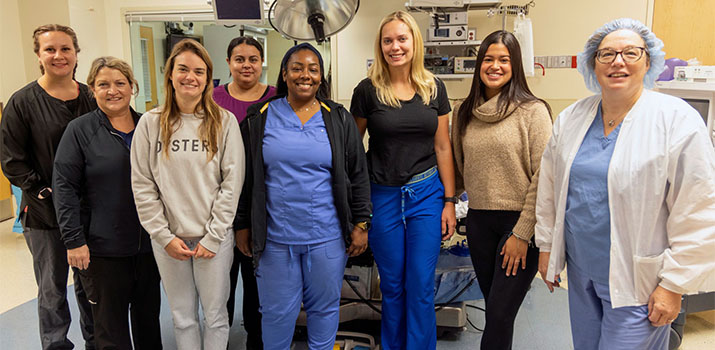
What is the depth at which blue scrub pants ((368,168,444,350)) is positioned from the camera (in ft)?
6.47

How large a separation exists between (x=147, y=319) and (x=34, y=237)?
0.61 m

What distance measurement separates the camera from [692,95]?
2889 millimetres

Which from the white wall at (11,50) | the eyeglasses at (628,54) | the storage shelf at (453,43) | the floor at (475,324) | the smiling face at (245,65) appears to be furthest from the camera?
the white wall at (11,50)

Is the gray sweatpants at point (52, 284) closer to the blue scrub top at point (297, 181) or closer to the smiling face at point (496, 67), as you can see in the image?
the blue scrub top at point (297, 181)

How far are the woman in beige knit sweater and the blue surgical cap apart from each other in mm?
256

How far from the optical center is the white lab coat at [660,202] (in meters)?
1.24

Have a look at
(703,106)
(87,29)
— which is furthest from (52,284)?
(703,106)

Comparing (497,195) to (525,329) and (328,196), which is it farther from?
(525,329)

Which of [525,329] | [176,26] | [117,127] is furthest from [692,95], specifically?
[176,26]

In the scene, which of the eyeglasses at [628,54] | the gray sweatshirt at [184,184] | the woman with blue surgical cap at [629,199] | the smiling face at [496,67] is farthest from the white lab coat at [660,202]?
the gray sweatshirt at [184,184]

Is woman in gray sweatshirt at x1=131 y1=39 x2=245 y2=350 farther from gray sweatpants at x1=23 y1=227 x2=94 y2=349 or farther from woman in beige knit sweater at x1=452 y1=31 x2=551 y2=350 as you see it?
woman in beige knit sweater at x1=452 y1=31 x2=551 y2=350

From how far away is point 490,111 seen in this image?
1.79 m

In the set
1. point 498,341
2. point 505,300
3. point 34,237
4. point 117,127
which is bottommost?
point 498,341

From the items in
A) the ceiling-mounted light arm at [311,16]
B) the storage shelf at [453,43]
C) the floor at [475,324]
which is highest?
the storage shelf at [453,43]
